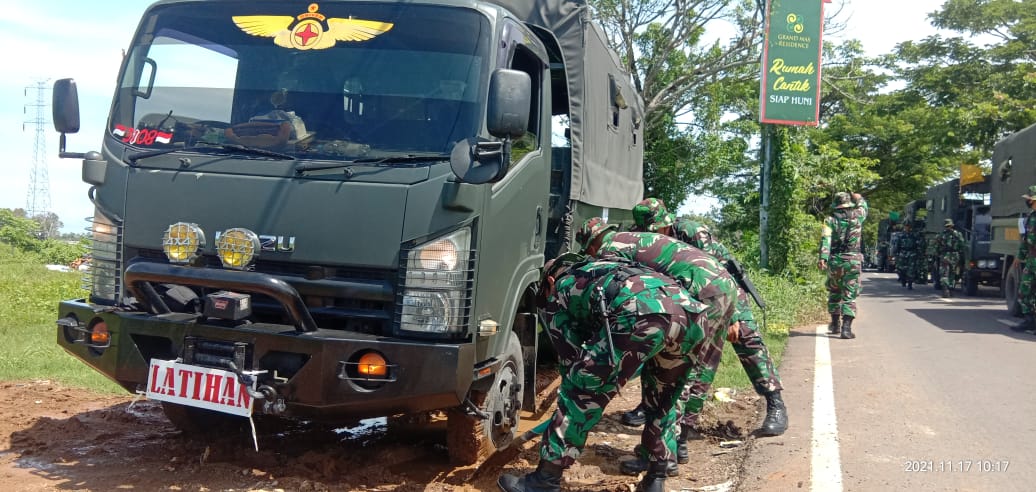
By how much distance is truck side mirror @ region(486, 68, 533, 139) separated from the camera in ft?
12.2

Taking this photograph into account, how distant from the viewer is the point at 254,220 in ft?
12.5

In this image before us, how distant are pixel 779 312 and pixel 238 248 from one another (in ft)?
27.9

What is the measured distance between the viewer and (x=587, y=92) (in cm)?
573

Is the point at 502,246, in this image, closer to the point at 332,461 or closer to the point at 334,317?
the point at 334,317

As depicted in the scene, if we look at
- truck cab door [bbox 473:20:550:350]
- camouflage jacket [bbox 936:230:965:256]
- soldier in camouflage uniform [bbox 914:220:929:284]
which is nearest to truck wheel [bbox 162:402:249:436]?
truck cab door [bbox 473:20:550:350]

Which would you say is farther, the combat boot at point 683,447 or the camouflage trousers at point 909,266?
the camouflage trousers at point 909,266

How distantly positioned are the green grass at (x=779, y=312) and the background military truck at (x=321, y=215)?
126 inches

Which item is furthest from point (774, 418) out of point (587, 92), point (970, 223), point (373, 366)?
point (970, 223)

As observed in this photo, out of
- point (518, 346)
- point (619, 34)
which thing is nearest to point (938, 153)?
point (619, 34)

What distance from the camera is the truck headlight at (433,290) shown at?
12.0 ft

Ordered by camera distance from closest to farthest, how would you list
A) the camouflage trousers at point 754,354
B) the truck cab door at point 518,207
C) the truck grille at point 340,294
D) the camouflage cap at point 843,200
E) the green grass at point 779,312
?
the truck grille at point 340,294 → the truck cab door at point 518,207 → the camouflage trousers at point 754,354 → the green grass at point 779,312 → the camouflage cap at point 843,200

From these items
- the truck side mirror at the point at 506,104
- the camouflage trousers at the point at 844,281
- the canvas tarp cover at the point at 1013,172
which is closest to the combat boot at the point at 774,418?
the truck side mirror at the point at 506,104

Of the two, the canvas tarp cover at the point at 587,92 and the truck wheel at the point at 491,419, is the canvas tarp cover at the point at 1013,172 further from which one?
the truck wheel at the point at 491,419

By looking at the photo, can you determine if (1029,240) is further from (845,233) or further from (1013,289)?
(845,233)
